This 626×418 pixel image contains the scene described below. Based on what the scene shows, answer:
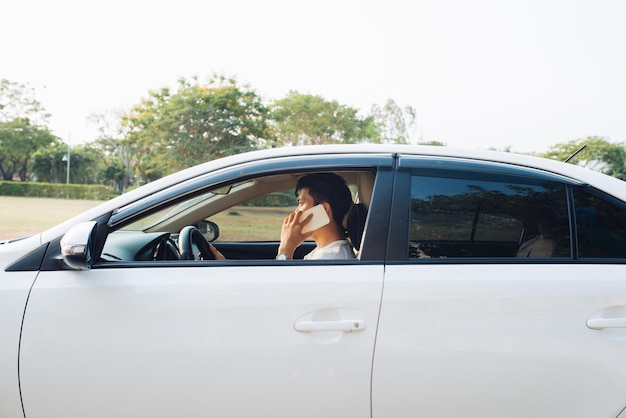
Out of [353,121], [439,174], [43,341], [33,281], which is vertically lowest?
[43,341]

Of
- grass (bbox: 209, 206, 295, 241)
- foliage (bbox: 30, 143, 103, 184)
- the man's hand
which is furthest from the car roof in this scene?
foliage (bbox: 30, 143, 103, 184)

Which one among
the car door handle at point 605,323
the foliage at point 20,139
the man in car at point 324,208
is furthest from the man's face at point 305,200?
the foliage at point 20,139

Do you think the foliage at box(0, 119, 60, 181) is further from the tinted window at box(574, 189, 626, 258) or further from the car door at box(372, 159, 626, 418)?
the tinted window at box(574, 189, 626, 258)

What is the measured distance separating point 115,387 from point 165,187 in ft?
2.45

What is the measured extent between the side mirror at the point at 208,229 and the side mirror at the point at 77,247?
129cm

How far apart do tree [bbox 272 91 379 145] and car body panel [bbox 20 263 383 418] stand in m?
33.7

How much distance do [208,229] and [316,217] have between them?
1140 mm

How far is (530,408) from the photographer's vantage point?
1.78 meters

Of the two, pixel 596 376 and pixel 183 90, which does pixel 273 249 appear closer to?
pixel 596 376

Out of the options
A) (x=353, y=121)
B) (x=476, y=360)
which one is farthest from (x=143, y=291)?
(x=353, y=121)

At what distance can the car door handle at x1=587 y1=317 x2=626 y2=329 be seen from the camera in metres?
1.78

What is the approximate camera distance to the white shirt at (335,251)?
2240 mm

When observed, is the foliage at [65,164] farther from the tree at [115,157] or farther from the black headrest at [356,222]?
the black headrest at [356,222]

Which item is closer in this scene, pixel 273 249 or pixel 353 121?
pixel 273 249
